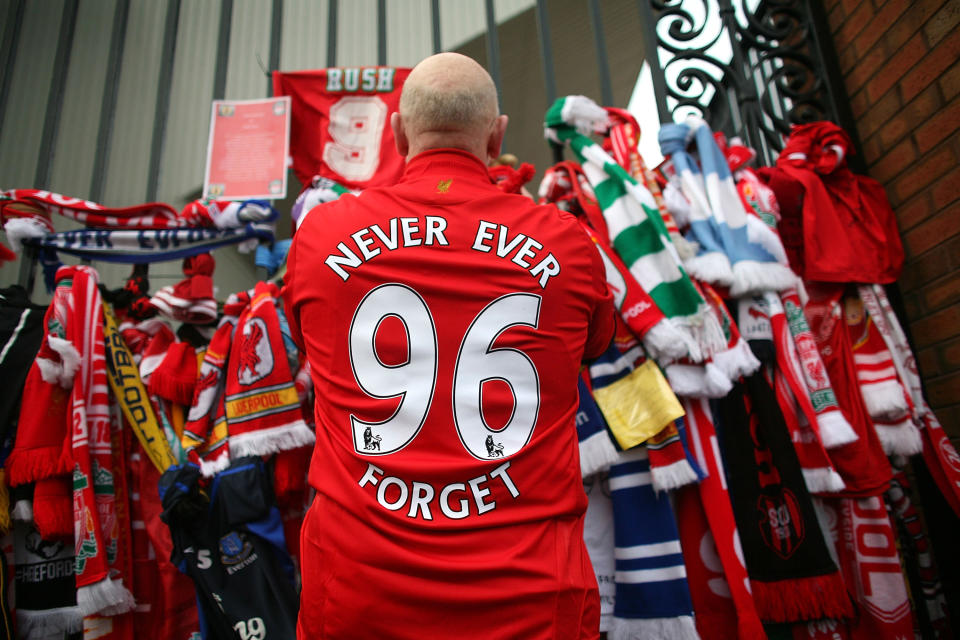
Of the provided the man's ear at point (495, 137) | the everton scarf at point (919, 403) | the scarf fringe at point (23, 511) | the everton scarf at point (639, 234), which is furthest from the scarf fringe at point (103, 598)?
the everton scarf at point (919, 403)

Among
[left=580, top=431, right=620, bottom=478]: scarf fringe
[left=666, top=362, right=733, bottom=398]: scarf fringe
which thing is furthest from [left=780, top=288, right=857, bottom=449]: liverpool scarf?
[left=580, top=431, right=620, bottom=478]: scarf fringe

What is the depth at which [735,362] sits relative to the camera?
193cm

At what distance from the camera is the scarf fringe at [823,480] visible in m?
1.87

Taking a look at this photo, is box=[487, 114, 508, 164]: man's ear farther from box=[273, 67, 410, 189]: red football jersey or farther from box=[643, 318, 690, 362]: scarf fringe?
box=[273, 67, 410, 189]: red football jersey

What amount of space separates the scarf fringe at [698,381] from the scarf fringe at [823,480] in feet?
1.36

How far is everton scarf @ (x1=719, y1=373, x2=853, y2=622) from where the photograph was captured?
174cm

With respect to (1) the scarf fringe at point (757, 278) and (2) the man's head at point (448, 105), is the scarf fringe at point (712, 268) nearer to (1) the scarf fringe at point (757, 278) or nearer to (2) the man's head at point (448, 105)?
(1) the scarf fringe at point (757, 278)

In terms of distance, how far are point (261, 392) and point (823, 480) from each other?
74.0 inches

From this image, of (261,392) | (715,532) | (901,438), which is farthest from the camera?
(901,438)

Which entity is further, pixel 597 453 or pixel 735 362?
pixel 735 362

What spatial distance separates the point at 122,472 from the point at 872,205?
3143 mm

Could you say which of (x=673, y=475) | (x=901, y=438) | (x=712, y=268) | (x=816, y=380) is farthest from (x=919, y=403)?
(x=673, y=475)

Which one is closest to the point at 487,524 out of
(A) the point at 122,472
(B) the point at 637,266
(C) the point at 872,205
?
(B) the point at 637,266

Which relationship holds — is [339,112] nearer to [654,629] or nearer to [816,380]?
[816,380]
